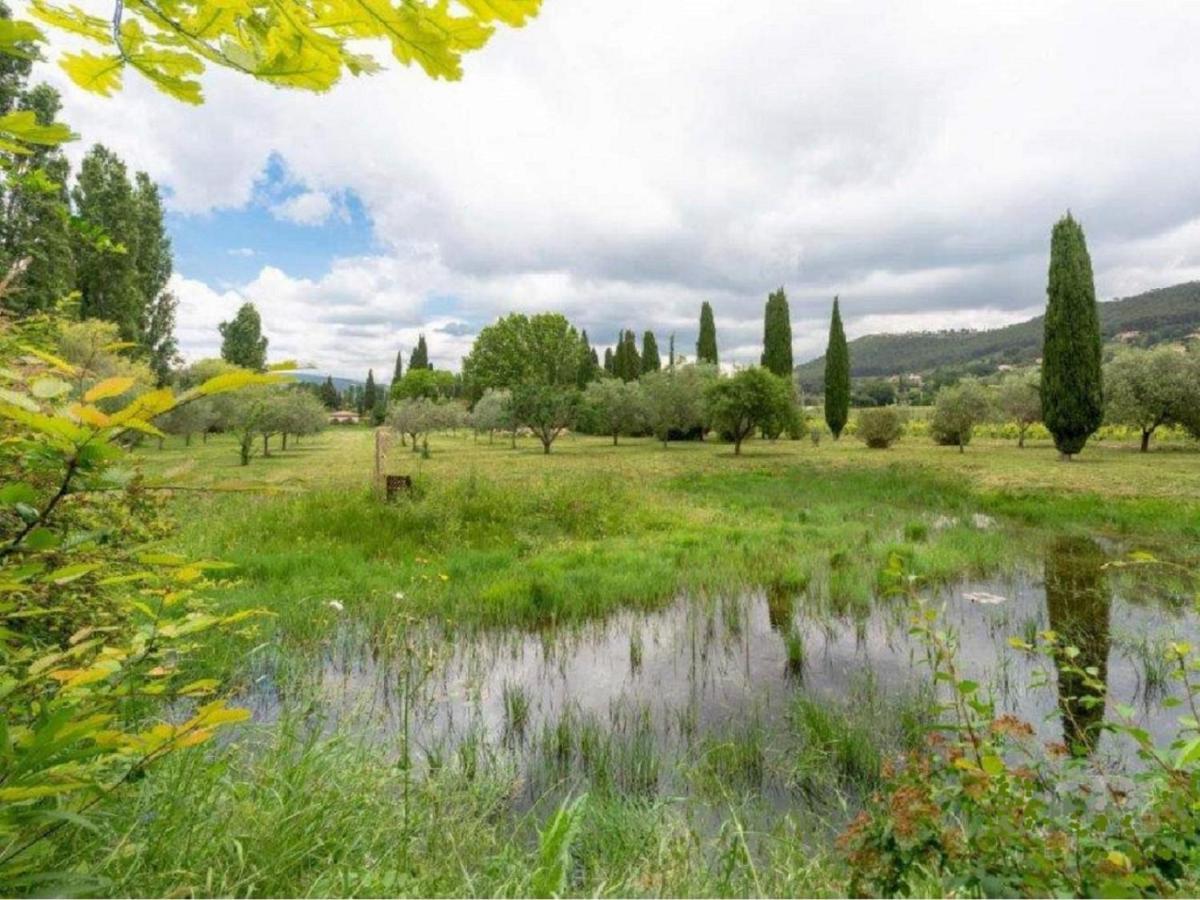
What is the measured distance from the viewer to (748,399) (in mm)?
31062

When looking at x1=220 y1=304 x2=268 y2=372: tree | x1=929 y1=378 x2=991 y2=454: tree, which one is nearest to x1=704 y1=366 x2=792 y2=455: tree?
x1=929 y1=378 x2=991 y2=454: tree

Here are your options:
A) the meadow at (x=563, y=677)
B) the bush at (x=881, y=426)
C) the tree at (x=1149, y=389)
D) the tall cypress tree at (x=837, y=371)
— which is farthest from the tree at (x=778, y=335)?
the meadow at (x=563, y=677)

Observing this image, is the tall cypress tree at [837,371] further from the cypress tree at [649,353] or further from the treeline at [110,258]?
the treeline at [110,258]

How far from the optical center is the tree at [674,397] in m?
37.0

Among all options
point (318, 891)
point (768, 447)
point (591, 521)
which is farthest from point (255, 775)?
point (768, 447)

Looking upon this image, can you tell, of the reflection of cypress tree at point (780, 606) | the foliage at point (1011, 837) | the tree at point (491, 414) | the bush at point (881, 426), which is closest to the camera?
the foliage at point (1011, 837)

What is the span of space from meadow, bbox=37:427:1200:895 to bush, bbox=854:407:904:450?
19143 mm

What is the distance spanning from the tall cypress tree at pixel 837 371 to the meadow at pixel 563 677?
2424 cm

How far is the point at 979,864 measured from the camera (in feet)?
7.29

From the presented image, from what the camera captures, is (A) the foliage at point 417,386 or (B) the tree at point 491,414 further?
(A) the foliage at point 417,386

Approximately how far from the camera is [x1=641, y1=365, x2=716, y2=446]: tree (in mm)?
37031

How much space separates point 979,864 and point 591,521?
11354mm

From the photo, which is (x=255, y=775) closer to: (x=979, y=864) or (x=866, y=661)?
(x=979, y=864)

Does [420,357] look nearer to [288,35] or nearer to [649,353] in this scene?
[649,353]
